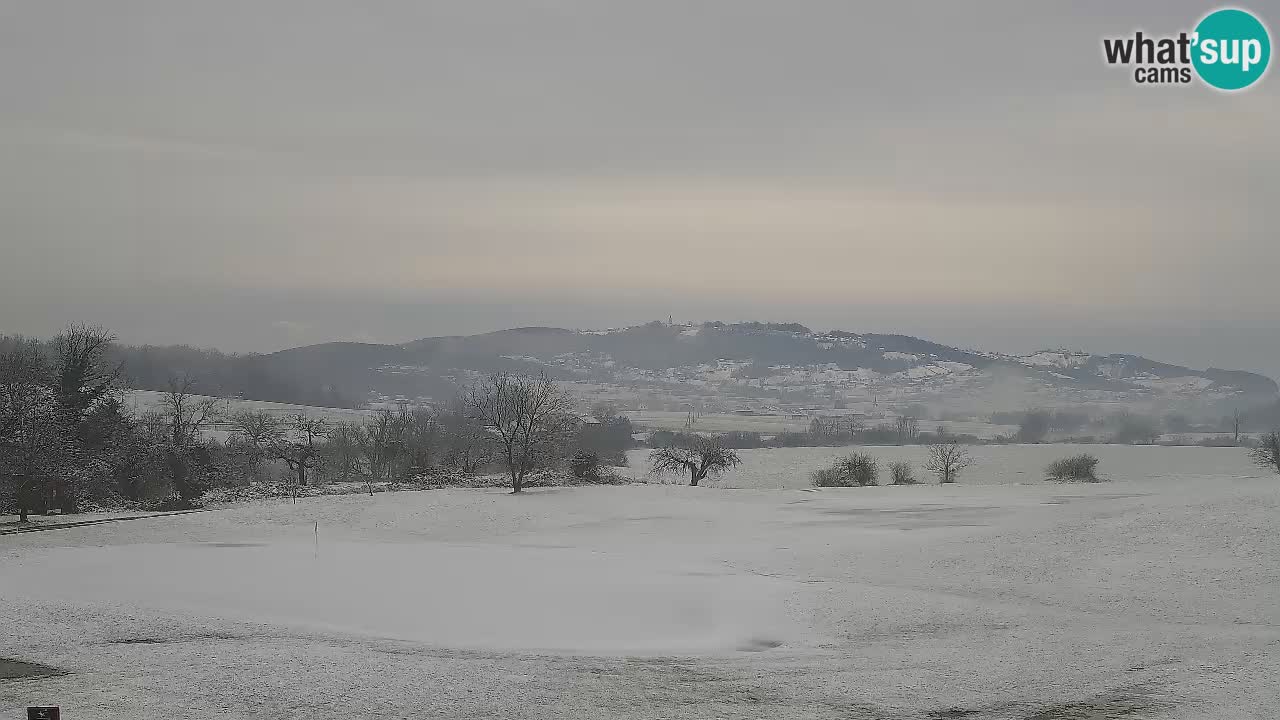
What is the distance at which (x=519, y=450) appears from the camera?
197 feet

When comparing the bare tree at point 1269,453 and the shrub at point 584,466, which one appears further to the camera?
the bare tree at point 1269,453

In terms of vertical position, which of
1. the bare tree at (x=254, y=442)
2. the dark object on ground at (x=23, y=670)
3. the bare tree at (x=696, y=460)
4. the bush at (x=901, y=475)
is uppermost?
the bare tree at (x=254, y=442)

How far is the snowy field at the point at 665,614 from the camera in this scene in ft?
57.5

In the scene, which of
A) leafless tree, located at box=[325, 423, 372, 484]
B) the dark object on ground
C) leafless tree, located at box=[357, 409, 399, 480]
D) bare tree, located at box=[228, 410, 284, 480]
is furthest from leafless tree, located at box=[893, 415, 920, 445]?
the dark object on ground

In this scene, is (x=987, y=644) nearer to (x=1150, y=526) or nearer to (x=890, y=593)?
(x=890, y=593)

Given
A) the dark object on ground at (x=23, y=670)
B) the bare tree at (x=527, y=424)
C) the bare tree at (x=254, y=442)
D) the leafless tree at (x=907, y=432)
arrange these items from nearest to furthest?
the dark object on ground at (x=23, y=670)
the bare tree at (x=527, y=424)
the bare tree at (x=254, y=442)
the leafless tree at (x=907, y=432)

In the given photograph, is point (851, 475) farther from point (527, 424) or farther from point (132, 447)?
point (132, 447)

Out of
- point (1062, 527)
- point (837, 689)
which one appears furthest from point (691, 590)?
point (1062, 527)

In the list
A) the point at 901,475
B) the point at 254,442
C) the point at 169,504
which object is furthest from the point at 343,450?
the point at 901,475

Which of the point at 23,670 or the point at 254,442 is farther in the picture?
the point at 254,442

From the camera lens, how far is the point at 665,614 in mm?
26438

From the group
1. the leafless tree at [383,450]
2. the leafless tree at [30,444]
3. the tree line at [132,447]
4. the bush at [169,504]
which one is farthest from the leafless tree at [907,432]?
the leafless tree at [30,444]

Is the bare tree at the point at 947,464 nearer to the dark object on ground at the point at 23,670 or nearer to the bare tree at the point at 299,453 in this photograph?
the bare tree at the point at 299,453

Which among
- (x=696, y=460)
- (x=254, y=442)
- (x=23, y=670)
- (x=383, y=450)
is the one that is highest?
(x=254, y=442)
